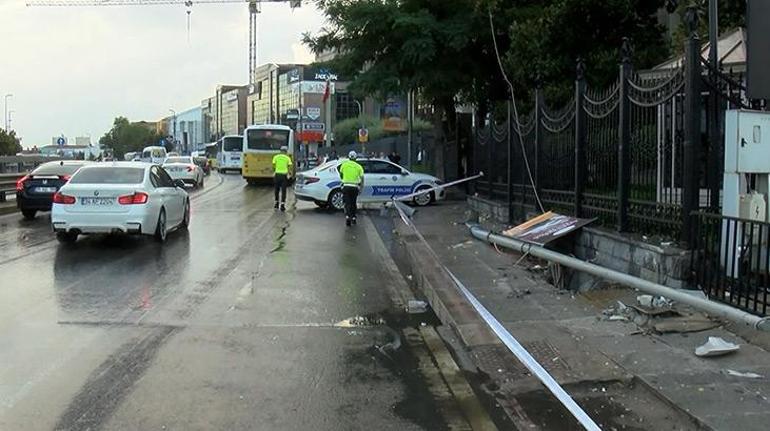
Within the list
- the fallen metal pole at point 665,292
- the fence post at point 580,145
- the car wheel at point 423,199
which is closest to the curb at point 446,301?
the fallen metal pole at point 665,292

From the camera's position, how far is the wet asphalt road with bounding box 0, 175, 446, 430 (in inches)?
197

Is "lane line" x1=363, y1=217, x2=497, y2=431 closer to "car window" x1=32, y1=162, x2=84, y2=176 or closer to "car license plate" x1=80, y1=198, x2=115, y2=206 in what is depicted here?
"car license plate" x1=80, y1=198, x2=115, y2=206

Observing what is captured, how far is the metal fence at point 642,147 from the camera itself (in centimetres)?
773

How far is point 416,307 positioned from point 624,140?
3.33 m

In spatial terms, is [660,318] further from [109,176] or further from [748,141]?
[109,176]

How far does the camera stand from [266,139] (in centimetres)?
3928

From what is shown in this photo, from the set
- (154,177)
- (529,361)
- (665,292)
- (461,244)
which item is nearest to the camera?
(529,361)

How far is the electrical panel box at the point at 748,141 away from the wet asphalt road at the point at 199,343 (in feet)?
11.8

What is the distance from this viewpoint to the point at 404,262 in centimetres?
1222

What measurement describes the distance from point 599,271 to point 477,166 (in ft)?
38.1

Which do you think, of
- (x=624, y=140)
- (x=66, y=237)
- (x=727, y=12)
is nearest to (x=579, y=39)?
(x=727, y=12)

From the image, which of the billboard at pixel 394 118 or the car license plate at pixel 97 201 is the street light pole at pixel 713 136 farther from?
the billboard at pixel 394 118

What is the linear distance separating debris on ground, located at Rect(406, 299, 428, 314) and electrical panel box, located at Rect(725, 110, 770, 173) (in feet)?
11.7

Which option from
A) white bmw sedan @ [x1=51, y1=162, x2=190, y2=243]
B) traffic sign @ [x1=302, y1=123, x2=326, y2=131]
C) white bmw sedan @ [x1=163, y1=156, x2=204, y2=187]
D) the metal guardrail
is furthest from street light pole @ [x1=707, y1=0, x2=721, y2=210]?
traffic sign @ [x1=302, y1=123, x2=326, y2=131]
